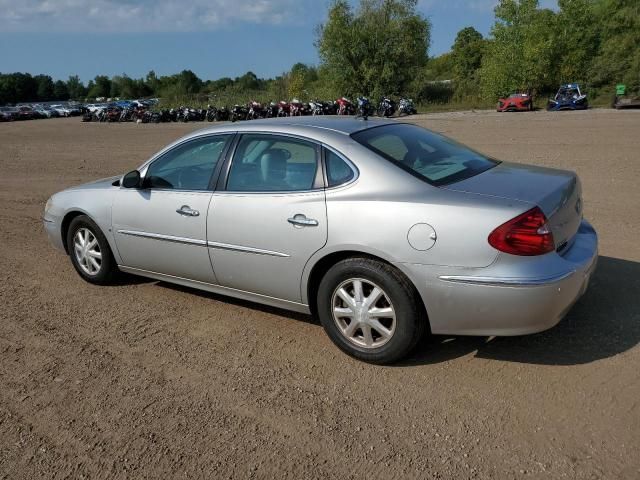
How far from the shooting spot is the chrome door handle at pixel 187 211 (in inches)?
173

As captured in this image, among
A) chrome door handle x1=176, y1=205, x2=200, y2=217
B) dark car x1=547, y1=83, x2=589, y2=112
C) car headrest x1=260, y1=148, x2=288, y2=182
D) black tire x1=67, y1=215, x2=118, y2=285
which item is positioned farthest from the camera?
dark car x1=547, y1=83, x2=589, y2=112

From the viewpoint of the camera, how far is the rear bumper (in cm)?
326

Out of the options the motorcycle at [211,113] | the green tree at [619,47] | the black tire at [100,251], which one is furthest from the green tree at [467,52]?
the black tire at [100,251]

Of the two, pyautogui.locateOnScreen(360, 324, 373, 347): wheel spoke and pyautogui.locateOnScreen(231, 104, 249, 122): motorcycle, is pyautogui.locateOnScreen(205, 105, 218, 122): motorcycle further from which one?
pyautogui.locateOnScreen(360, 324, 373, 347): wheel spoke

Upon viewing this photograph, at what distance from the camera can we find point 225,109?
39.2 m

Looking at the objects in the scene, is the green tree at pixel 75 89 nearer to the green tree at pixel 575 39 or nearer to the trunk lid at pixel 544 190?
the green tree at pixel 575 39

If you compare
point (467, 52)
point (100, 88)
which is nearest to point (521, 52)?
point (467, 52)

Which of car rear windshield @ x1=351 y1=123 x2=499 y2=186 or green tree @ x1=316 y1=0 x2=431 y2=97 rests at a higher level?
green tree @ x1=316 y1=0 x2=431 y2=97

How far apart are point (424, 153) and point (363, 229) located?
873 mm

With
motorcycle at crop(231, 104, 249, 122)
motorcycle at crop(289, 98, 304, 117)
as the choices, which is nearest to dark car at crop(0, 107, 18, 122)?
motorcycle at crop(231, 104, 249, 122)

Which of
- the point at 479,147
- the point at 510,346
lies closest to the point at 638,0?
the point at 479,147

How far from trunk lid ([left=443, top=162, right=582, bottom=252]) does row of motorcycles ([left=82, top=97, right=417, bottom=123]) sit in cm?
2663

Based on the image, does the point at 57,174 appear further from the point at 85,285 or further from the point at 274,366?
the point at 274,366

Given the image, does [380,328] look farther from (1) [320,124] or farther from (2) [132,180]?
(2) [132,180]
